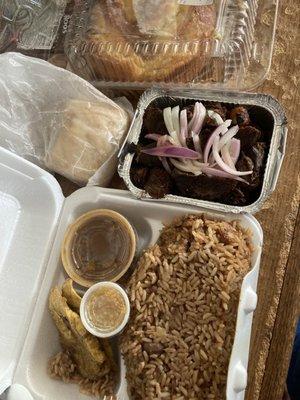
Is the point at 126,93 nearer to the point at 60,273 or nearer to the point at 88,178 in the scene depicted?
the point at 88,178

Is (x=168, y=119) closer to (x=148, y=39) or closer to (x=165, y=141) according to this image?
(x=165, y=141)

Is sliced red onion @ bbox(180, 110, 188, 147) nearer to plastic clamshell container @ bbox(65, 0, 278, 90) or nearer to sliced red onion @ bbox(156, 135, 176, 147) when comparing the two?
sliced red onion @ bbox(156, 135, 176, 147)

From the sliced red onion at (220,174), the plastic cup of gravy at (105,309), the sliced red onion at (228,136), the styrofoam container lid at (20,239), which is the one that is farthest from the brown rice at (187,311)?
the styrofoam container lid at (20,239)

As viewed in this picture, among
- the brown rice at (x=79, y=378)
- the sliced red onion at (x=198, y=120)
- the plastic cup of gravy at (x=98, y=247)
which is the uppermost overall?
the sliced red onion at (x=198, y=120)

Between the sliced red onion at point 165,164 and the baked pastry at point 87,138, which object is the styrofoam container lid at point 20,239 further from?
the sliced red onion at point 165,164

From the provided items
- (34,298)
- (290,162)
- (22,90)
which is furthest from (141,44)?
(34,298)

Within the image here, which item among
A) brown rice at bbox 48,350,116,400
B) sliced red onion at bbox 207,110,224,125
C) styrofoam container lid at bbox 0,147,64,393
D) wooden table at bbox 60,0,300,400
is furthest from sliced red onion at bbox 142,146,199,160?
brown rice at bbox 48,350,116,400
